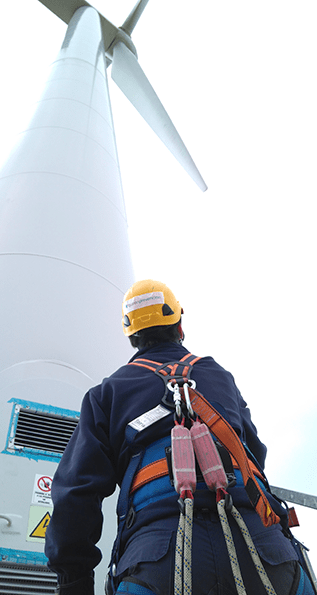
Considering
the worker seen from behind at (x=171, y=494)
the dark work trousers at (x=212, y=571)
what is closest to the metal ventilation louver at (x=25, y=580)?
the worker seen from behind at (x=171, y=494)

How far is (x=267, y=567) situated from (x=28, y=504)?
1828 mm

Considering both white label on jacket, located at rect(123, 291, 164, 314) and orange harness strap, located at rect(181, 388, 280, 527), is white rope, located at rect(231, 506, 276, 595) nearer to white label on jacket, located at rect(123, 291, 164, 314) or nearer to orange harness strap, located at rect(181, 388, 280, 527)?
orange harness strap, located at rect(181, 388, 280, 527)

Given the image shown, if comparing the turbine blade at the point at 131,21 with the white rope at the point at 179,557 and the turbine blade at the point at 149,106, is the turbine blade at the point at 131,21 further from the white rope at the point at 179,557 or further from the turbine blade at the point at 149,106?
the white rope at the point at 179,557

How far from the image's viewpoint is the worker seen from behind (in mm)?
1705

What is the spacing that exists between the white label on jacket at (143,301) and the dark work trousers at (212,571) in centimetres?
140

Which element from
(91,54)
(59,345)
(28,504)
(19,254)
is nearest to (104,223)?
(19,254)

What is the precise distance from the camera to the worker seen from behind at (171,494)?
1.71 meters

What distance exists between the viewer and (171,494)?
1929 mm

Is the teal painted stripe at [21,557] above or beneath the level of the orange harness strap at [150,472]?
beneath

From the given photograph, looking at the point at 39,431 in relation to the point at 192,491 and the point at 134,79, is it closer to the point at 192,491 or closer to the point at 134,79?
the point at 192,491

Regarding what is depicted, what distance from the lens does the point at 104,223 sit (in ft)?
18.0

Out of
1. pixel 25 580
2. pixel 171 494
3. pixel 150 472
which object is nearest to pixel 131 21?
pixel 25 580

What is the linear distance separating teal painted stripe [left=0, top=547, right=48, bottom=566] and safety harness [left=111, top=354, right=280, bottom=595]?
1.13 metres

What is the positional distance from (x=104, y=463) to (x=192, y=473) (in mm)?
565
